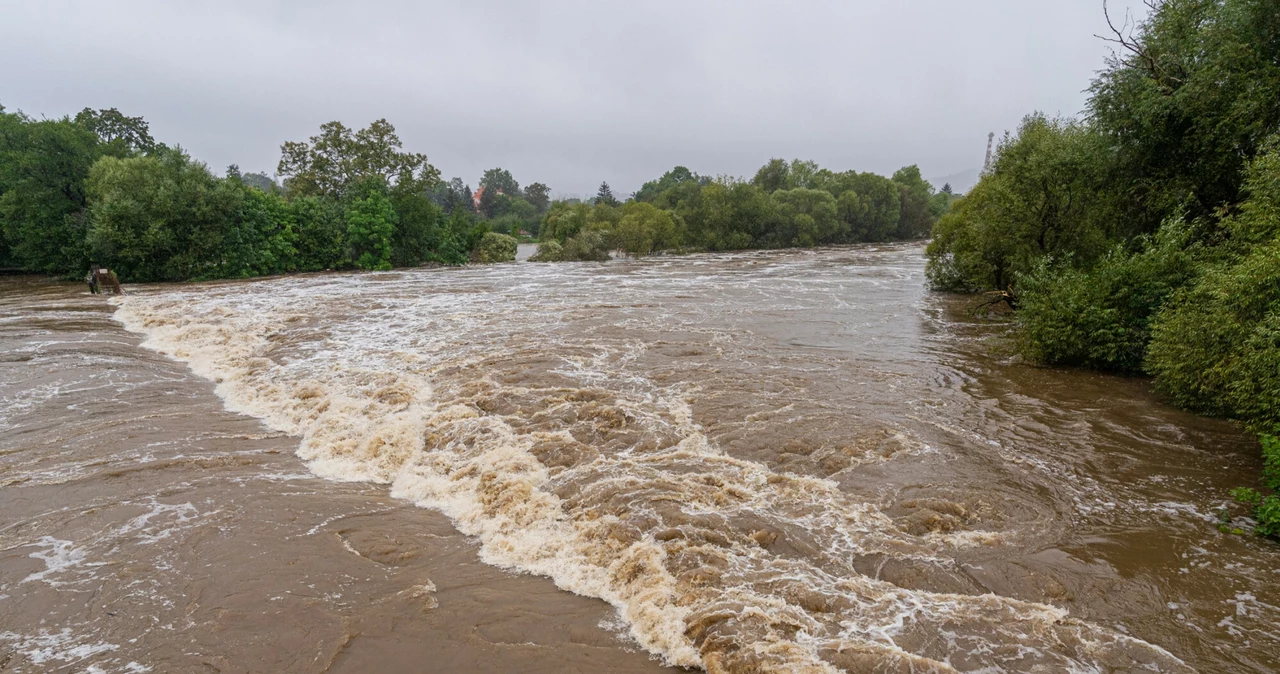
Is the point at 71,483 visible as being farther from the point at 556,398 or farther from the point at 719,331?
the point at 719,331

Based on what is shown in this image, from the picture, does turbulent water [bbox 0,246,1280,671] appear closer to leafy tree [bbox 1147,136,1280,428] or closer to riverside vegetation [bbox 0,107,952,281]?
leafy tree [bbox 1147,136,1280,428]

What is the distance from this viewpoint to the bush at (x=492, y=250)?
5344cm

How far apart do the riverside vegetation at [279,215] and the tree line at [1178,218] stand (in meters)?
40.2

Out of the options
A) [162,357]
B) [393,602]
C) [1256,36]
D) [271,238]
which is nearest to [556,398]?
[393,602]

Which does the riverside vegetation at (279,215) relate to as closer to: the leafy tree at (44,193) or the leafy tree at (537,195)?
the leafy tree at (44,193)

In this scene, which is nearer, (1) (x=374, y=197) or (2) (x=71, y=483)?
(2) (x=71, y=483)

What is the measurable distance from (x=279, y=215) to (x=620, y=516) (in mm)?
40867

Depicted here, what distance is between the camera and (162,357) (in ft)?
48.6

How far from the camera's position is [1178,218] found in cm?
1224

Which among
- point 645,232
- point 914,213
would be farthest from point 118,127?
point 914,213

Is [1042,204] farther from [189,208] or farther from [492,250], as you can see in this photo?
[492,250]

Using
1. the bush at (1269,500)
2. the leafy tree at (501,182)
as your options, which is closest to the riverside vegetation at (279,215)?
the bush at (1269,500)

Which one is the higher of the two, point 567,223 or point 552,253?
point 567,223

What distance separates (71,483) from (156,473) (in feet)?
2.86
